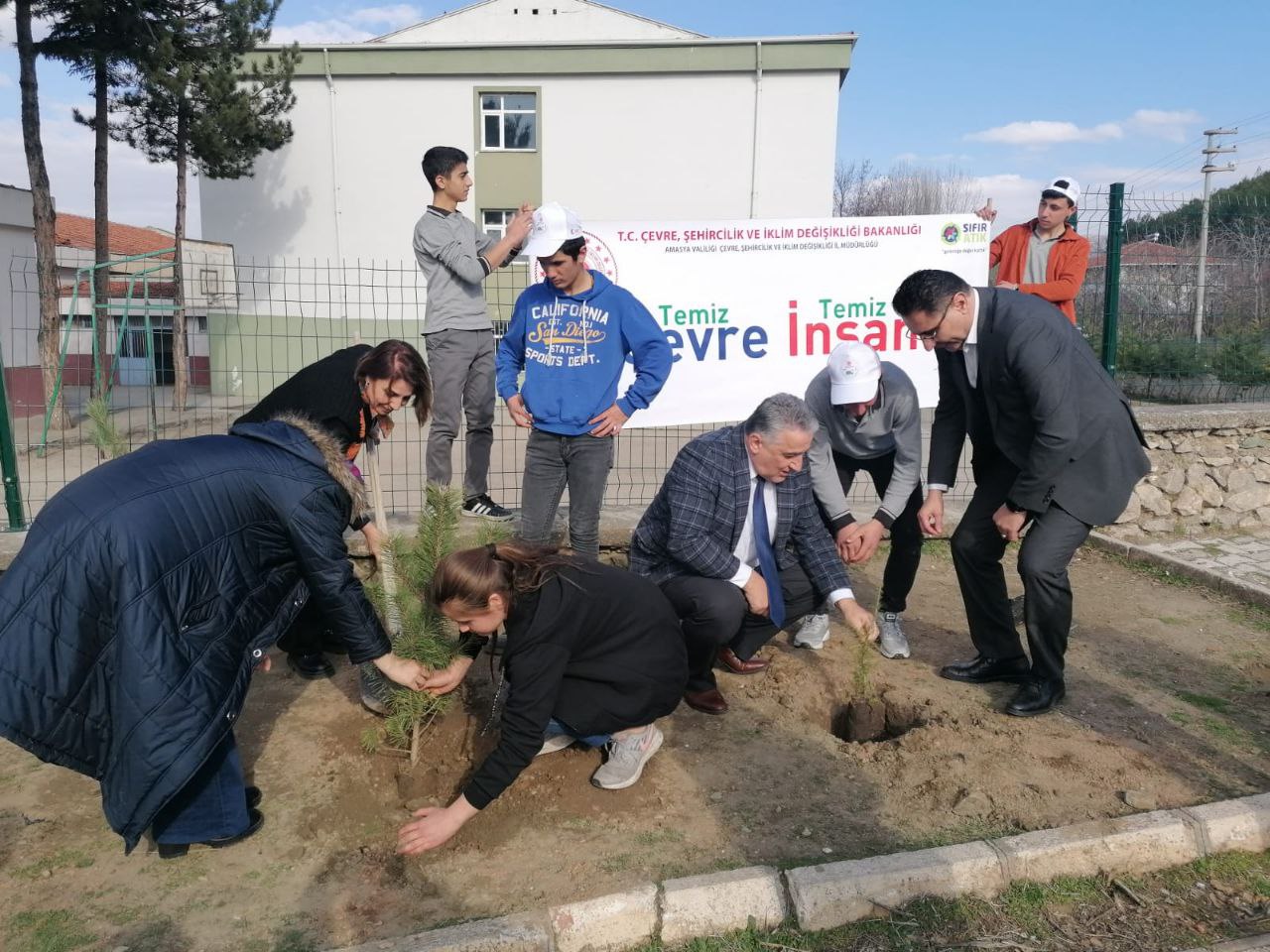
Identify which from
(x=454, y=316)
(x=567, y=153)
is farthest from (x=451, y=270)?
(x=567, y=153)

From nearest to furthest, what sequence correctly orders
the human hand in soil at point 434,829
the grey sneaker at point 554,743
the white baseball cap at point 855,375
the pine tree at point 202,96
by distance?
the human hand in soil at point 434,829 < the grey sneaker at point 554,743 < the white baseball cap at point 855,375 < the pine tree at point 202,96

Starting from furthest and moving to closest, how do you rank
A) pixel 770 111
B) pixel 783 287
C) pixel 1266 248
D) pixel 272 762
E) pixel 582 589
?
pixel 770 111 → pixel 1266 248 → pixel 783 287 → pixel 272 762 → pixel 582 589

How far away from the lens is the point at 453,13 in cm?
2309

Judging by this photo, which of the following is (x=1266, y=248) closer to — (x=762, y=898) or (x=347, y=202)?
(x=762, y=898)

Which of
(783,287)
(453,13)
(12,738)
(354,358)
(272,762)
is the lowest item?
(272,762)

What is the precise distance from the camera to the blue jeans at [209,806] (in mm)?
2941

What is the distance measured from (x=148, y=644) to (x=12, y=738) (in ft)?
1.40

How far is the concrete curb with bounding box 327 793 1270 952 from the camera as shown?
8.54ft

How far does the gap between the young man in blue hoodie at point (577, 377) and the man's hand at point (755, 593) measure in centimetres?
98

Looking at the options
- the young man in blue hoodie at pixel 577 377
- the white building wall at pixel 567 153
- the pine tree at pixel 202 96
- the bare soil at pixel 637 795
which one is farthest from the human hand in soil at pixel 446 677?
the white building wall at pixel 567 153

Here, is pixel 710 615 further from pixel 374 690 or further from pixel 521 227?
pixel 521 227

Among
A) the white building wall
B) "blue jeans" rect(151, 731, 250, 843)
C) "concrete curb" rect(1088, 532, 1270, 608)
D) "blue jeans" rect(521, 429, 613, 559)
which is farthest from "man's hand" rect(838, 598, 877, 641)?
the white building wall

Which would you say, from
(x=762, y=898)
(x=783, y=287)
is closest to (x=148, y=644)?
(x=762, y=898)

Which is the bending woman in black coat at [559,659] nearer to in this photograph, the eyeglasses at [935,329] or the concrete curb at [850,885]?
the concrete curb at [850,885]
